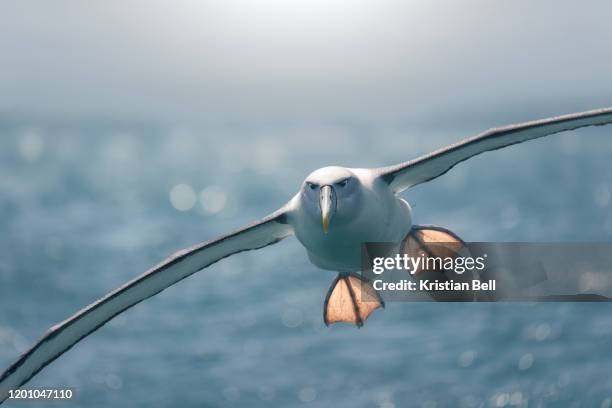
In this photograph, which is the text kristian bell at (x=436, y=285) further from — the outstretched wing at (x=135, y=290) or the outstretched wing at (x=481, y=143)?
the outstretched wing at (x=135, y=290)

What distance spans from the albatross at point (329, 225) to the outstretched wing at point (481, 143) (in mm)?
11

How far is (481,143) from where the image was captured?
822 centimetres

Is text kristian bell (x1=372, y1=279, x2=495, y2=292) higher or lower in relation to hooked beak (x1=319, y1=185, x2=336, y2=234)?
lower

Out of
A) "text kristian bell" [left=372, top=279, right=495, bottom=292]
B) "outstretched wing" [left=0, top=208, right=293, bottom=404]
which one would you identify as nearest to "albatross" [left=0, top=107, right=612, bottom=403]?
"outstretched wing" [left=0, top=208, right=293, bottom=404]

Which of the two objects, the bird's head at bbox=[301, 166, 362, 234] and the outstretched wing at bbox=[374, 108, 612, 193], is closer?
the bird's head at bbox=[301, 166, 362, 234]

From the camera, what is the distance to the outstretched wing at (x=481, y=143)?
7836mm

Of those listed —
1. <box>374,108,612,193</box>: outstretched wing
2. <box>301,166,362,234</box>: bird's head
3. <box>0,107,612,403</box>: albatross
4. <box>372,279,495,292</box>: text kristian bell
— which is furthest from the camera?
<box>372,279,495,292</box>: text kristian bell

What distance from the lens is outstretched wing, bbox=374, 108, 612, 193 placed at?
784 centimetres

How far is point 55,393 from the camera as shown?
1048cm

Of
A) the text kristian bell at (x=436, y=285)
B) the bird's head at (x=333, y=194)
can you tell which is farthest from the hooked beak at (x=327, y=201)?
the text kristian bell at (x=436, y=285)

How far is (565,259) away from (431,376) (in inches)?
470

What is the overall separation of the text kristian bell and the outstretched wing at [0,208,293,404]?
164cm

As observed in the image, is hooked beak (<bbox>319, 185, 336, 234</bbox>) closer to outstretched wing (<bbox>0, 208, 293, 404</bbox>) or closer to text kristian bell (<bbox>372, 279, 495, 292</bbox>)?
outstretched wing (<bbox>0, 208, 293, 404</bbox>)

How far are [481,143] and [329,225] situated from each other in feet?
6.95
